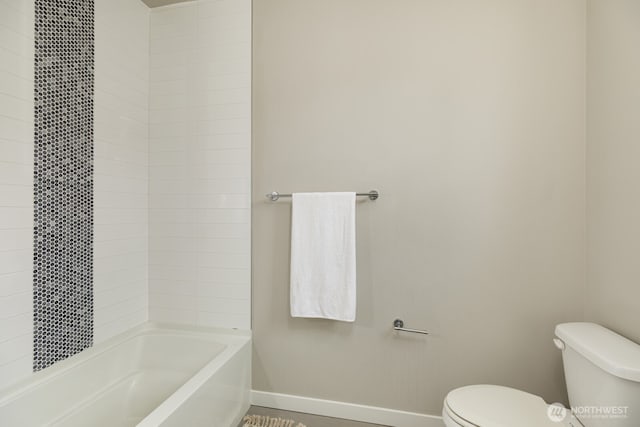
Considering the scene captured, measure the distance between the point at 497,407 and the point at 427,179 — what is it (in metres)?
0.99

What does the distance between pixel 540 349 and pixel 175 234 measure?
79.5 inches

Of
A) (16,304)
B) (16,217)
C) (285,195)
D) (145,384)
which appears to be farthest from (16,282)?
(285,195)

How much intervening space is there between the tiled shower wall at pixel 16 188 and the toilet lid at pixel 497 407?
5.59 ft

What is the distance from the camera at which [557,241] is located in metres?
1.46

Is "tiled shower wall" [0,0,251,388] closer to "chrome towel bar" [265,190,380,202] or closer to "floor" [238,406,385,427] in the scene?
"chrome towel bar" [265,190,380,202]

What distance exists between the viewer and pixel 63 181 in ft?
4.64

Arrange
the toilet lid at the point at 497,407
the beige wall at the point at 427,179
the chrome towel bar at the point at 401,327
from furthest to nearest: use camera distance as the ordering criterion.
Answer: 1. the chrome towel bar at the point at 401,327
2. the beige wall at the point at 427,179
3. the toilet lid at the point at 497,407

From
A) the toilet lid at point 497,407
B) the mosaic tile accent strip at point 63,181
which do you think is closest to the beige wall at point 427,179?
the toilet lid at point 497,407

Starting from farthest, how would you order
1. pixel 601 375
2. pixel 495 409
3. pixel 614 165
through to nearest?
pixel 614 165 < pixel 495 409 < pixel 601 375

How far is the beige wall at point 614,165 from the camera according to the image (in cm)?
117

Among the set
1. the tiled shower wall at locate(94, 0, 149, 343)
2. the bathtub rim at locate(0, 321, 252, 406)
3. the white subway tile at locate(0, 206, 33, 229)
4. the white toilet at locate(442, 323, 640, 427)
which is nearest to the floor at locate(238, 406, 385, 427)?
the bathtub rim at locate(0, 321, 252, 406)

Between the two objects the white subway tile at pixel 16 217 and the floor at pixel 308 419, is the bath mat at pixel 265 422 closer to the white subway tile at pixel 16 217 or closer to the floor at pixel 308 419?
the floor at pixel 308 419

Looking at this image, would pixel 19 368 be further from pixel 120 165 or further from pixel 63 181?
pixel 120 165

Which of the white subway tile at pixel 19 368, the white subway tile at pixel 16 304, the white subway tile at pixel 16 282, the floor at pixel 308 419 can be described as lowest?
→ the floor at pixel 308 419
